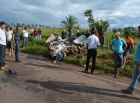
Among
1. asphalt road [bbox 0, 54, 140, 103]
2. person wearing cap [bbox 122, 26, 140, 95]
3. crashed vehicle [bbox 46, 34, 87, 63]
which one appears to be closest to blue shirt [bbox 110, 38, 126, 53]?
asphalt road [bbox 0, 54, 140, 103]

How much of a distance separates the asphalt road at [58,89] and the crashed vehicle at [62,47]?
12.1 ft

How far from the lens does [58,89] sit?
21.2 feet

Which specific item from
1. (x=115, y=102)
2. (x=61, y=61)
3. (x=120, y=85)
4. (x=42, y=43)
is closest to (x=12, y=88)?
(x=115, y=102)

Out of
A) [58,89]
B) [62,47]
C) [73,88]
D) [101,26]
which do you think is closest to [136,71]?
[73,88]

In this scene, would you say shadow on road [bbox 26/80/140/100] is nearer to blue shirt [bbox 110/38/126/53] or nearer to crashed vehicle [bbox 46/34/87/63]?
blue shirt [bbox 110/38/126/53]

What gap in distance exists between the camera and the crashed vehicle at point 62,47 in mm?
12180

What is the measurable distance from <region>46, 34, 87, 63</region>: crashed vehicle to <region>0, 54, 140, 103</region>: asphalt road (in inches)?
145

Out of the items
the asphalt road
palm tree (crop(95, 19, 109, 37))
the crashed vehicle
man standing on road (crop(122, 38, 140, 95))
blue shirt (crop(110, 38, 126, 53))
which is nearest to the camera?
the asphalt road

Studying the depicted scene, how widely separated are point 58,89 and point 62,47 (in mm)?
6527

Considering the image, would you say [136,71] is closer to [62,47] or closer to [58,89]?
[58,89]

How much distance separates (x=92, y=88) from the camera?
6.76 metres

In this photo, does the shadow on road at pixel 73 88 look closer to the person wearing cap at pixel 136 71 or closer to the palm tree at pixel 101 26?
the person wearing cap at pixel 136 71

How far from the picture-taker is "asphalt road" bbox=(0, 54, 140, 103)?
5.68m

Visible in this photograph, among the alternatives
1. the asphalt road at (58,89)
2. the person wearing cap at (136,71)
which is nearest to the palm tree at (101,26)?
the asphalt road at (58,89)
